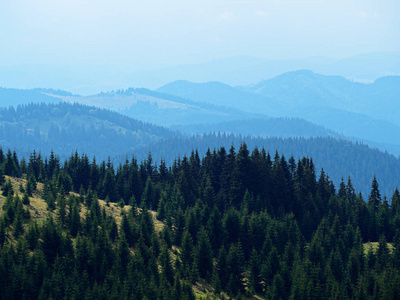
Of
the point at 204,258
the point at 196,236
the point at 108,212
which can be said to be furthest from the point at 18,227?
the point at 196,236

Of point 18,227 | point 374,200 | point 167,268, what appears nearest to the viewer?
point 167,268

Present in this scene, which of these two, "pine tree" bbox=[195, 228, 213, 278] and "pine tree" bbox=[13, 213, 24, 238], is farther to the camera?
"pine tree" bbox=[195, 228, 213, 278]

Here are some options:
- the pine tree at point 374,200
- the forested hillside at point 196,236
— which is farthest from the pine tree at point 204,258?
the pine tree at point 374,200

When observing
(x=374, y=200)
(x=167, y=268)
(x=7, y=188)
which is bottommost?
(x=167, y=268)

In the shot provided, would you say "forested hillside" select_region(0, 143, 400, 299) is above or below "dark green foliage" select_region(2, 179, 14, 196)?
below

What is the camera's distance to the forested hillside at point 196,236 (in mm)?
73438

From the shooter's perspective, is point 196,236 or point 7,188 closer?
point 196,236

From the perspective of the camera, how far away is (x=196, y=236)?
A: 94.3 meters

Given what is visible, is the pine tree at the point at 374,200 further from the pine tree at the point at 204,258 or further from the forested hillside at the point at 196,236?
the pine tree at the point at 204,258

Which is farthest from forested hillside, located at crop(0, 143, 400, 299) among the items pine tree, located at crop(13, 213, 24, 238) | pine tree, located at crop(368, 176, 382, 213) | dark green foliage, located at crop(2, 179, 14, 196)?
pine tree, located at crop(368, 176, 382, 213)

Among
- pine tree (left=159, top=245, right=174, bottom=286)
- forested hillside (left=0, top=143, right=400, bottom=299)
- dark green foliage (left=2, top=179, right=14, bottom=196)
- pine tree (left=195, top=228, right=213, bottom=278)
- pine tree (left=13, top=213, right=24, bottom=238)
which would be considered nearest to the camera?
forested hillside (left=0, top=143, right=400, bottom=299)

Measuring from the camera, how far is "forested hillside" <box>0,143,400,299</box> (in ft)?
241

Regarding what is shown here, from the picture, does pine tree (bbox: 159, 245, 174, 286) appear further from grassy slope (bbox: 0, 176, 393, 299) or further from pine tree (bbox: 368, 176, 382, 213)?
pine tree (bbox: 368, 176, 382, 213)

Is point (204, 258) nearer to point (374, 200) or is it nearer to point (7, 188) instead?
point (7, 188)
